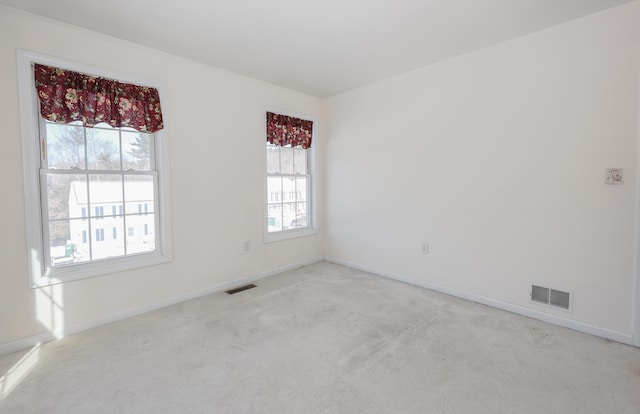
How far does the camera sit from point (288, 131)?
4.20 meters

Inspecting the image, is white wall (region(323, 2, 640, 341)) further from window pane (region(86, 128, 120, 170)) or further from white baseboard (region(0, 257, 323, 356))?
window pane (region(86, 128, 120, 170))

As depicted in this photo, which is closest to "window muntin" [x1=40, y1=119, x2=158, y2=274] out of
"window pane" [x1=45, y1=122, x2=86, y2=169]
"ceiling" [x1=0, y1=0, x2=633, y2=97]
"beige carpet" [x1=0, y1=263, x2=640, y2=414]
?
"window pane" [x1=45, y1=122, x2=86, y2=169]

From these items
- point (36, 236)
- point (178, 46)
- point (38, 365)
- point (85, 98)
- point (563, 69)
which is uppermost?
point (178, 46)

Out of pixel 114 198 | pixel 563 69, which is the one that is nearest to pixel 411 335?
pixel 563 69

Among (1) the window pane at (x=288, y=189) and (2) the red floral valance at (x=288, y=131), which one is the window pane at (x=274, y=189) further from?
(2) the red floral valance at (x=288, y=131)

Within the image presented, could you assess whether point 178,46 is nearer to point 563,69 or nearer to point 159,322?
point 159,322

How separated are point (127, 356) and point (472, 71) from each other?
4032 mm

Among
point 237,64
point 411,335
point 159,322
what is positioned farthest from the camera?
point 237,64

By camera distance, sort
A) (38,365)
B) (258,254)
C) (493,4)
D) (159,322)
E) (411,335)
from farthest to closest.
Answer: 1. (258,254)
2. (159,322)
3. (411,335)
4. (493,4)
5. (38,365)

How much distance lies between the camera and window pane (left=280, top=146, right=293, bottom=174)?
4.30m

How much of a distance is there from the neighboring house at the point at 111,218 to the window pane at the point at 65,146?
0.18 m

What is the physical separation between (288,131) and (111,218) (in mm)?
2386

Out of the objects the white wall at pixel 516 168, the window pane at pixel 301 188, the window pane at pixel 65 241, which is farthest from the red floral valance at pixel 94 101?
the white wall at pixel 516 168

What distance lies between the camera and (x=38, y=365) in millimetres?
2102
